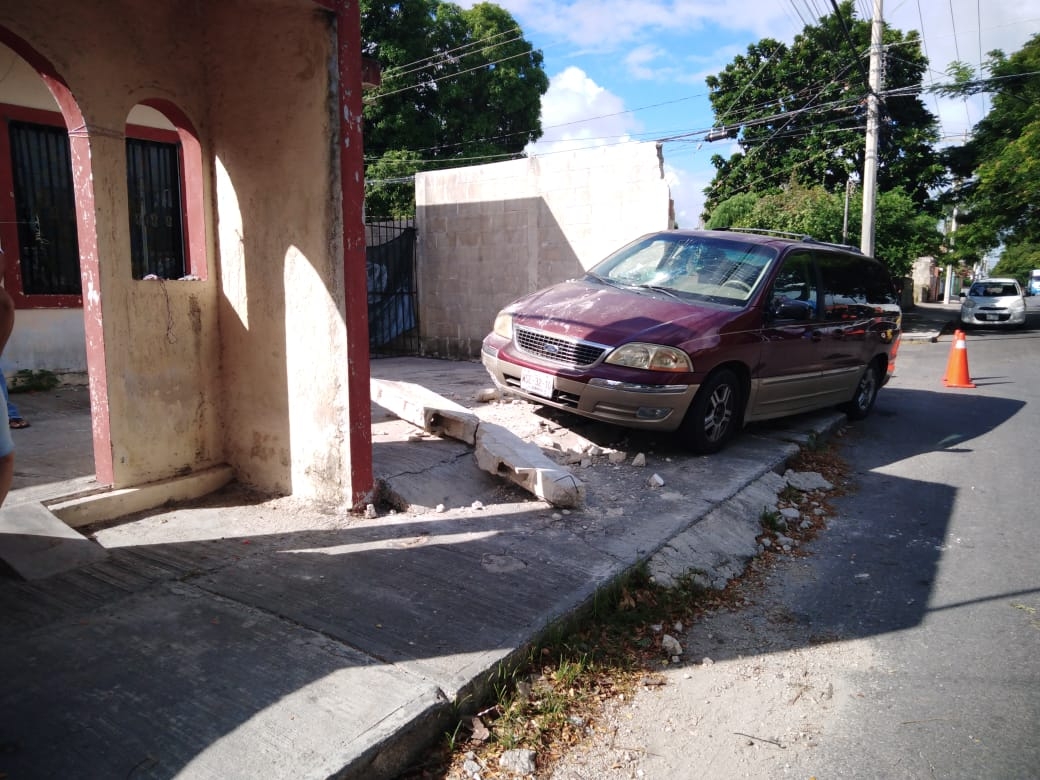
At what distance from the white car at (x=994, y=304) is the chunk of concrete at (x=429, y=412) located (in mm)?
21878

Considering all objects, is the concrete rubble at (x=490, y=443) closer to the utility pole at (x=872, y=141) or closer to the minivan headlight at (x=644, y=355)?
the minivan headlight at (x=644, y=355)

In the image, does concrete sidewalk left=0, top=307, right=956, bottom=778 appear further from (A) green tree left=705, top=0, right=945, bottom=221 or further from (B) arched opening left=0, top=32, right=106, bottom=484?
(A) green tree left=705, top=0, right=945, bottom=221

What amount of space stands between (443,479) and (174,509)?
1.71 metres

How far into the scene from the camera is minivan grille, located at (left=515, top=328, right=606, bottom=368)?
18.3ft

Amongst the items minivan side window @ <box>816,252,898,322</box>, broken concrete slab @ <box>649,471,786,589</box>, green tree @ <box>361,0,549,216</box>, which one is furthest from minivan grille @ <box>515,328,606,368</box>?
green tree @ <box>361,0,549,216</box>

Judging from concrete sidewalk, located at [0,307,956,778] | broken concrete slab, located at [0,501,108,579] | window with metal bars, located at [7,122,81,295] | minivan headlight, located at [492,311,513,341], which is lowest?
concrete sidewalk, located at [0,307,956,778]

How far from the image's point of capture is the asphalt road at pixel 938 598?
2.74 meters

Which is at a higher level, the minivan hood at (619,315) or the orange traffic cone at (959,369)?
the minivan hood at (619,315)

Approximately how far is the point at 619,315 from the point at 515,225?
20.2 feet

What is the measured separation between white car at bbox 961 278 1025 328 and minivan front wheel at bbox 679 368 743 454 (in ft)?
65.8

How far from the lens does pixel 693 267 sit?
658cm

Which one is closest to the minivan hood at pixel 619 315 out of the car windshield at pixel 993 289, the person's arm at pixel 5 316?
the person's arm at pixel 5 316

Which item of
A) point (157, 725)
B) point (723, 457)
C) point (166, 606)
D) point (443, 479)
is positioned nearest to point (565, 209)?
point (723, 457)

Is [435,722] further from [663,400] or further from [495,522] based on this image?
[663,400]
